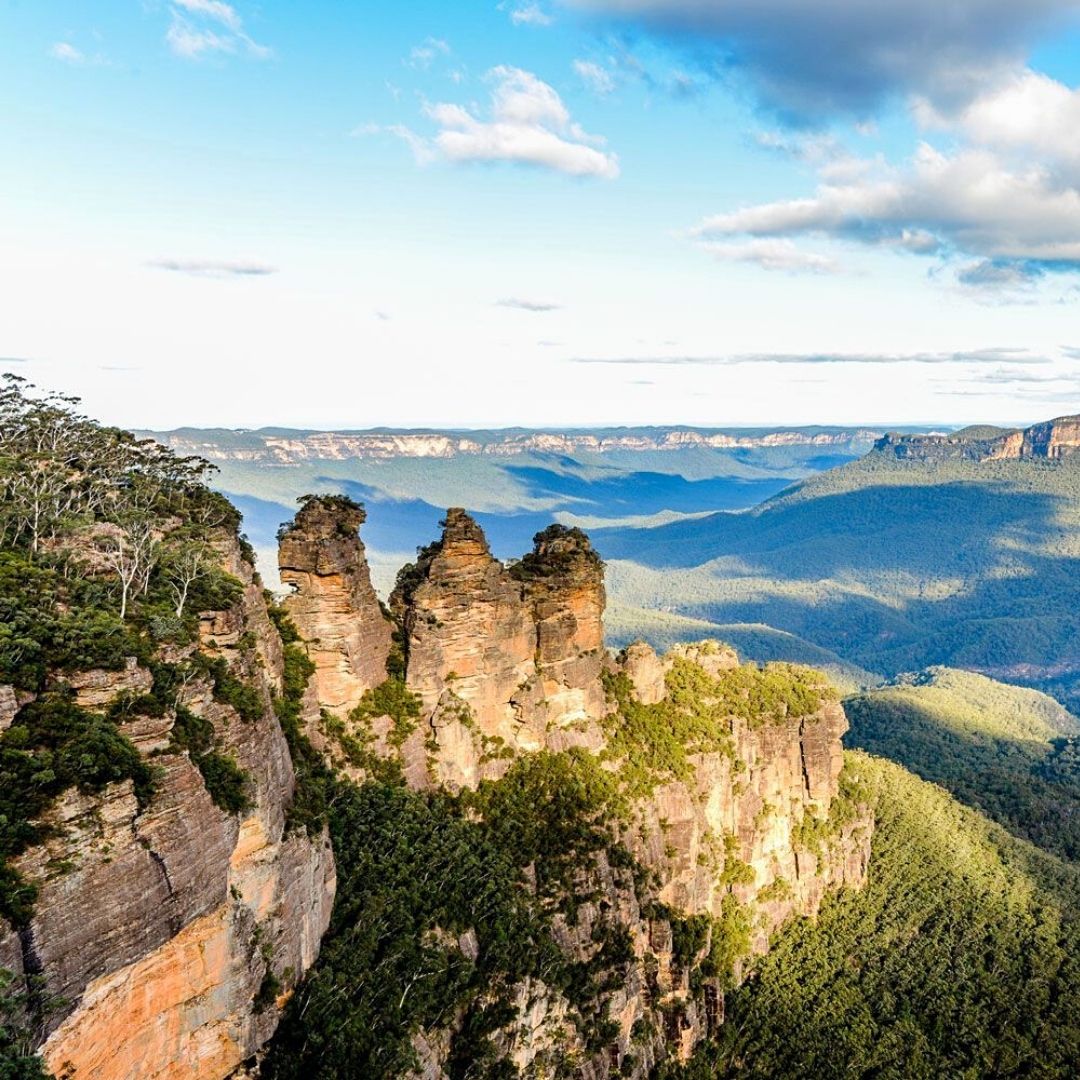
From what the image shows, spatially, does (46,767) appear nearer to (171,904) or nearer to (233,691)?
(171,904)

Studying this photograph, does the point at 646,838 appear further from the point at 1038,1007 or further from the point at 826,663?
the point at 826,663

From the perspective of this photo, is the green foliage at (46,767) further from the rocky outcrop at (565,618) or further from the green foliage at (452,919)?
the rocky outcrop at (565,618)

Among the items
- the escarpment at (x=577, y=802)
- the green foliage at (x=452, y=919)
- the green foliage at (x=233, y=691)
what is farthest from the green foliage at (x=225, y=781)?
the escarpment at (x=577, y=802)

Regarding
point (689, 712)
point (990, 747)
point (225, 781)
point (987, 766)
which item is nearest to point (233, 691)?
point (225, 781)

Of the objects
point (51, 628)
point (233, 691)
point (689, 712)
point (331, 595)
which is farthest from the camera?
point (689, 712)

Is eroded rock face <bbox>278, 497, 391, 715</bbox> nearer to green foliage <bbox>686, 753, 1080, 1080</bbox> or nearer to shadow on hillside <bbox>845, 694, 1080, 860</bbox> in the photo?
green foliage <bbox>686, 753, 1080, 1080</bbox>

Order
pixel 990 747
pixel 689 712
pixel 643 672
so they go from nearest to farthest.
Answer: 1. pixel 643 672
2. pixel 689 712
3. pixel 990 747
